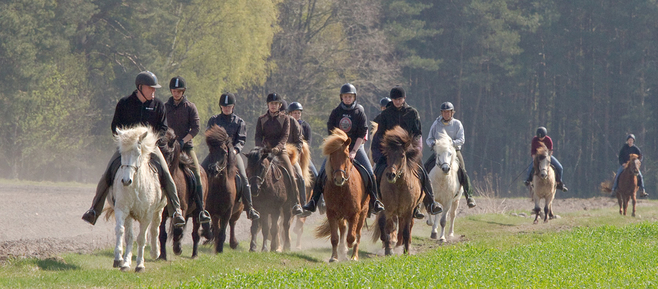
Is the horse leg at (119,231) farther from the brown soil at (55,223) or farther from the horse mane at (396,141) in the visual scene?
the horse mane at (396,141)

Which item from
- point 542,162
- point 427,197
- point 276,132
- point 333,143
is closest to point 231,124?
point 276,132

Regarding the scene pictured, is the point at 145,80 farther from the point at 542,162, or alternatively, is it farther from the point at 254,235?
the point at 542,162

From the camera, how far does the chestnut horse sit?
2172 centimetres

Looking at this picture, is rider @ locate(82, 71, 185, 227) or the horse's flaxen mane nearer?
rider @ locate(82, 71, 185, 227)

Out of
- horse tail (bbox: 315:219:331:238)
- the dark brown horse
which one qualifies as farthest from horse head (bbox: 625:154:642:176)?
the dark brown horse

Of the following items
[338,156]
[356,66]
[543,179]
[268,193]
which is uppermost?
[356,66]

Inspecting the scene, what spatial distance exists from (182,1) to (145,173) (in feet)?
102

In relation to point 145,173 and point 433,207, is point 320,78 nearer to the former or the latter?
point 433,207

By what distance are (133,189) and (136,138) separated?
0.72m

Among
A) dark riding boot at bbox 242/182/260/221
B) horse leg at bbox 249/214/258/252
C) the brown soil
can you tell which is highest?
dark riding boot at bbox 242/182/260/221

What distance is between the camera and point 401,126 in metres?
13.7

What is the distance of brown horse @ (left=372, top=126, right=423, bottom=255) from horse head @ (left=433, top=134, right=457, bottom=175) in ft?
8.03

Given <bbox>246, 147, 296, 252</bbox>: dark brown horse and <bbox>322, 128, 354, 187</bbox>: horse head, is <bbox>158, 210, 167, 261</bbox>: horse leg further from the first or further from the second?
<bbox>322, 128, 354, 187</bbox>: horse head

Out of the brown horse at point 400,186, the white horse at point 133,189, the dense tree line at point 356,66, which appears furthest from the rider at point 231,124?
the dense tree line at point 356,66
